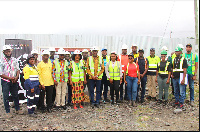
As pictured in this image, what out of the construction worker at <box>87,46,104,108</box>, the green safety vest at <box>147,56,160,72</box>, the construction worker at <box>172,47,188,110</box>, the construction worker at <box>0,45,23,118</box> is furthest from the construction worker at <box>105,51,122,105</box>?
the construction worker at <box>0,45,23,118</box>

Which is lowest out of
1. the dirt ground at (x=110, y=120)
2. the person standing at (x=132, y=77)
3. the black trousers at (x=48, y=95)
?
the dirt ground at (x=110, y=120)

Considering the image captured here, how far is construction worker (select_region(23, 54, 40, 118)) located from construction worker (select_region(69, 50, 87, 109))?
44.6 inches

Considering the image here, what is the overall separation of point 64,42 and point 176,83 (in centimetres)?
531

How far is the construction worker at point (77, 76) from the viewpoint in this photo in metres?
6.38

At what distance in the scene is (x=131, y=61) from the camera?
6.79 metres

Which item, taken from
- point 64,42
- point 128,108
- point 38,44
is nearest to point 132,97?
point 128,108

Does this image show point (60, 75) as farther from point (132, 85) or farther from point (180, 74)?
point (180, 74)

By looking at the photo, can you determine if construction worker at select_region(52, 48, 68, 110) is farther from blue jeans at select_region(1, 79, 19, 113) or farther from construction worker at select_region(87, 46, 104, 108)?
blue jeans at select_region(1, 79, 19, 113)

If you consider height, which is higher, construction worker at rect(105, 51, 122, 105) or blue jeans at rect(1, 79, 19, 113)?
construction worker at rect(105, 51, 122, 105)

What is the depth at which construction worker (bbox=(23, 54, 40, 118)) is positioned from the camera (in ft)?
18.6

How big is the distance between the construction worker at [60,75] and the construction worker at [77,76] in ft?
0.72

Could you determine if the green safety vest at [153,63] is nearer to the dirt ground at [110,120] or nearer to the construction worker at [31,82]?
the dirt ground at [110,120]

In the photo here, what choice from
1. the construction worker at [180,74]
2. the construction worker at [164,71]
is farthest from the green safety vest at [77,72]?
the construction worker at [180,74]

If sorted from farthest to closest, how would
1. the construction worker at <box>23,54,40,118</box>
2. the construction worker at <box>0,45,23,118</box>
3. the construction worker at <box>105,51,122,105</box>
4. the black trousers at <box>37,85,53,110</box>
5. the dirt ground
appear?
the construction worker at <box>105,51,122,105</box>, the black trousers at <box>37,85,53,110</box>, the construction worker at <box>0,45,23,118</box>, the construction worker at <box>23,54,40,118</box>, the dirt ground
